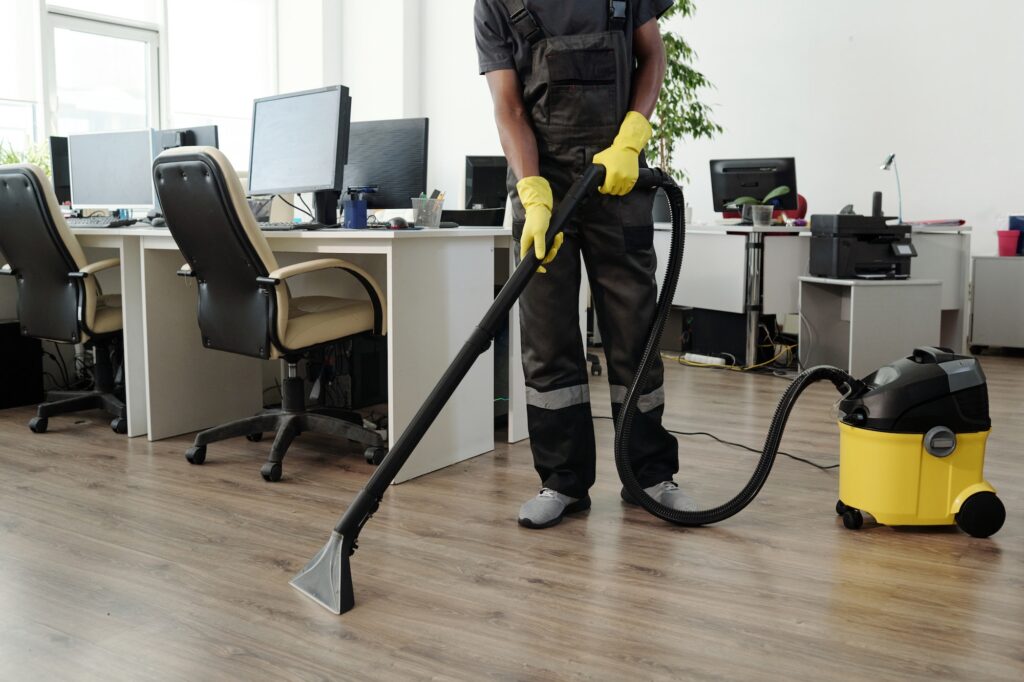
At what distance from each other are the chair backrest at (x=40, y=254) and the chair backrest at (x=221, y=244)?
636 mm

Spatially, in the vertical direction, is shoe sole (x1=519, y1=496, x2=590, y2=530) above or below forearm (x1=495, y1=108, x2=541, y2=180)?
below

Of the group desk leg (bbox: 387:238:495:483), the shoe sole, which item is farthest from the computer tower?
the shoe sole

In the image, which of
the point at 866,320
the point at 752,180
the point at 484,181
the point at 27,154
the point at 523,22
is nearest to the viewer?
the point at 523,22

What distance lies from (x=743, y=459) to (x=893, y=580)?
100cm

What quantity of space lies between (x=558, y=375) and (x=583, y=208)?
0.40m

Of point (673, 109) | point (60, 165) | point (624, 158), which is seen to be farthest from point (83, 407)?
point (673, 109)

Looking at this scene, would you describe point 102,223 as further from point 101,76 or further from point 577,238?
point 101,76

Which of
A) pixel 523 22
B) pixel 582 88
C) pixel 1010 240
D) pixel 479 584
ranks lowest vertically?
pixel 479 584

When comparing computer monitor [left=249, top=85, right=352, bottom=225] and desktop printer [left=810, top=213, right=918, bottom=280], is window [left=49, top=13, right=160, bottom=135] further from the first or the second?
desktop printer [left=810, top=213, right=918, bottom=280]

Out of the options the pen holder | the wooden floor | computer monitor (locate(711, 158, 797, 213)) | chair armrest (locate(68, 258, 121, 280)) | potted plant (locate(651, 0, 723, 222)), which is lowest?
the wooden floor

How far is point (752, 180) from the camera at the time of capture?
504 cm

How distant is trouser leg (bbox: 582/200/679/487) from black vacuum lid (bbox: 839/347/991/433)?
46cm

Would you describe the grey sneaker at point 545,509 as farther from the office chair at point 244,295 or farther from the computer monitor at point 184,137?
the computer monitor at point 184,137

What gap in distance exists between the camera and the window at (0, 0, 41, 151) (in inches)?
241
